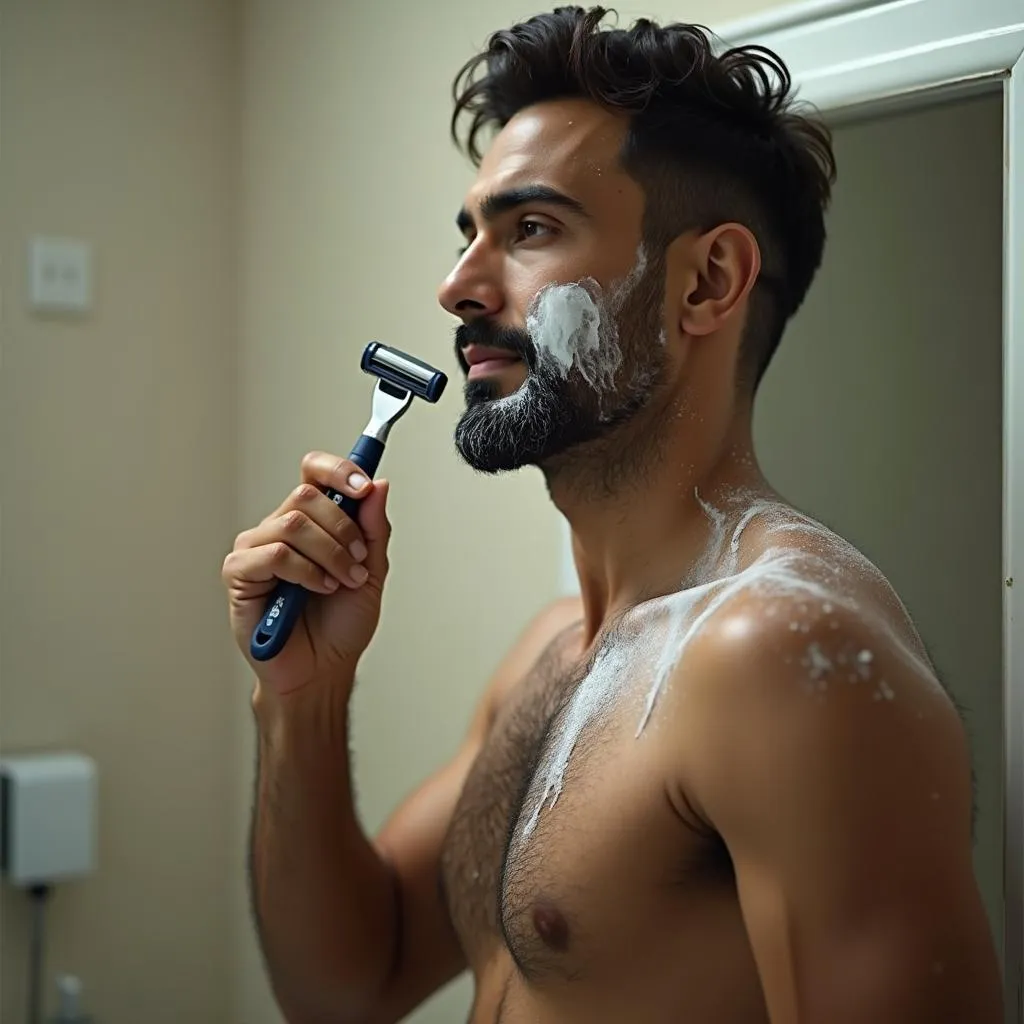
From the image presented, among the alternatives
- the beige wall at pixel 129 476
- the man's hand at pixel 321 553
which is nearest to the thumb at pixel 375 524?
the man's hand at pixel 321 553

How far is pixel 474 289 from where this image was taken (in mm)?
967

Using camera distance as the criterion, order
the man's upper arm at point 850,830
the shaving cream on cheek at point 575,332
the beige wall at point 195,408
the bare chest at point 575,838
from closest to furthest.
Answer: the man's upper arm at point 850,830, the bare chest at point 575,838, the shaving cream on cheek at point 575,332, the beige wall at point 195,408

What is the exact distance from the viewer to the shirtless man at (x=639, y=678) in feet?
2.34

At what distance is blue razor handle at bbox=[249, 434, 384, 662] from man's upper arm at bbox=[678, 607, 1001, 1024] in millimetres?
350

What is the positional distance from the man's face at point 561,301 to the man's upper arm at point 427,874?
28 centimetres

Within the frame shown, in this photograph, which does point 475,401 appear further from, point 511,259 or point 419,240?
point 419,240

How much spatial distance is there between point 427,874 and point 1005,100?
31.3 inches

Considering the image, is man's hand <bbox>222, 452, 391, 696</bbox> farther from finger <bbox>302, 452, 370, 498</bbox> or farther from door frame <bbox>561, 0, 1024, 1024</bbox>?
door frame <bbox>561, 0, 1024, 1024</bbox>

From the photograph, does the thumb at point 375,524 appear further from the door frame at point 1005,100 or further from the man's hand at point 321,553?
the door frame at point 1005,100

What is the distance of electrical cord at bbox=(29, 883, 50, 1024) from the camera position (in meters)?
1.62

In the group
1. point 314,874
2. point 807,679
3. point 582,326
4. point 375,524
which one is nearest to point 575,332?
point 582,326

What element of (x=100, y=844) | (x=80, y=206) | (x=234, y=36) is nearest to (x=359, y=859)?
(x=100, y=844)

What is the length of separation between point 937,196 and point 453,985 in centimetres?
94

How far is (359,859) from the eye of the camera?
1.16 m
